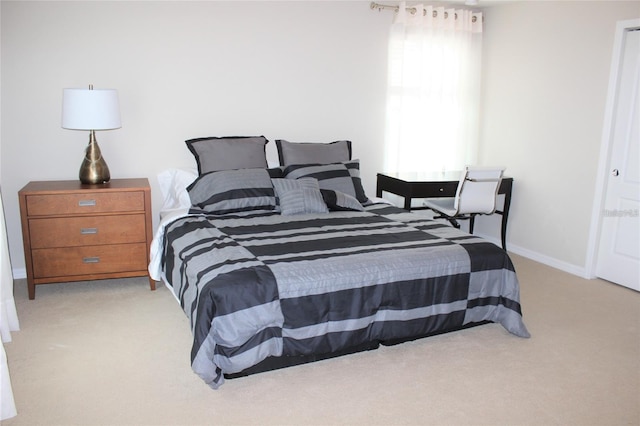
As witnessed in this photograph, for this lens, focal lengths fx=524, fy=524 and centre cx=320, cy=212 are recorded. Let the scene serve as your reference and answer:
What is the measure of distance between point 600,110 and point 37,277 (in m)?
4.26

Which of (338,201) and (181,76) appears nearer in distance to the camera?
(338,201)

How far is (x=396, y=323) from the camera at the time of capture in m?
2.79

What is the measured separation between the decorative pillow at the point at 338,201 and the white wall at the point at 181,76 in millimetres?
885

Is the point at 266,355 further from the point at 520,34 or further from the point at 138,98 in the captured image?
the point at 520,34

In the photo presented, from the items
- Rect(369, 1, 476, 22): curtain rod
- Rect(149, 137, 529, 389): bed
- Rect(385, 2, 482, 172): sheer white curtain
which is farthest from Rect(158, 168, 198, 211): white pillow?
Rect(369, 1, 476, 22): curtain rod

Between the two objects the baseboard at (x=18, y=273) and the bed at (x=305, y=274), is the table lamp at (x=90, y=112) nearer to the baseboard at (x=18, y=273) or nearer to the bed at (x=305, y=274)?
the bed at (x=305, y=274)

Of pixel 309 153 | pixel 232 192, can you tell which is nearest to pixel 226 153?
pixel 232 192

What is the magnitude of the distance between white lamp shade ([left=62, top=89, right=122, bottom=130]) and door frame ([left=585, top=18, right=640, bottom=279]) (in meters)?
3.65

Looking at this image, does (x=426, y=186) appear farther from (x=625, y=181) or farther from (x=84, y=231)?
(x=84, y=231)

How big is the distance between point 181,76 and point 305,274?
2315 millimetres

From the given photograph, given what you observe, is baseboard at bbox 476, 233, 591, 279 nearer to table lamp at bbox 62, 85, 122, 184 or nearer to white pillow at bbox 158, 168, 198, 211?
white pillow at bbox 158, 168, 198, 211

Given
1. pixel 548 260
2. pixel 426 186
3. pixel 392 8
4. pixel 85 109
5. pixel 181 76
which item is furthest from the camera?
pixel 392 8

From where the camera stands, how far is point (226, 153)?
4.02 metres

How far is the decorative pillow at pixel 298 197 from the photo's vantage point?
371 cm
